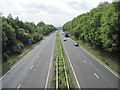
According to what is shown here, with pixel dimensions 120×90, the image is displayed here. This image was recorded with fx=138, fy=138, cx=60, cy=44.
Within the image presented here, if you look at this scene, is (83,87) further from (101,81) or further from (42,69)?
(42,69)

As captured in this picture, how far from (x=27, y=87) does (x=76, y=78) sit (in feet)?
23.1

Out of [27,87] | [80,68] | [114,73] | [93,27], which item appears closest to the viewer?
[27,87]

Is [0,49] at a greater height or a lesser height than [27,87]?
greater

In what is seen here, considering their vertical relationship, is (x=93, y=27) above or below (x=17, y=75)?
above

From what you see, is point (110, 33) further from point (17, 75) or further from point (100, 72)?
point (17, 75)

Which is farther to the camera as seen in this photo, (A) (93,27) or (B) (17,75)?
(A) (93,27)

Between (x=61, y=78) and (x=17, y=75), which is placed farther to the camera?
(x=17, y=75)

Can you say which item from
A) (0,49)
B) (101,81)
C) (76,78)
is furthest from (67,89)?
(0,49)

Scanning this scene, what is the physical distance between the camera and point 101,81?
742 inches

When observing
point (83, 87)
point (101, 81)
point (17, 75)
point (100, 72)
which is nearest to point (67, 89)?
point (83, 87)

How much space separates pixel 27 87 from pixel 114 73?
13.4m

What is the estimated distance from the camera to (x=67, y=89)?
16297mm

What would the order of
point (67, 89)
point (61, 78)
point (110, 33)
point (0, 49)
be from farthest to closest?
point (0, 49) → point (110, 33) → point (61, 78) → point (67, 89)

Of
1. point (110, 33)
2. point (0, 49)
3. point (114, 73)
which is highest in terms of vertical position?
point (110, 33)
